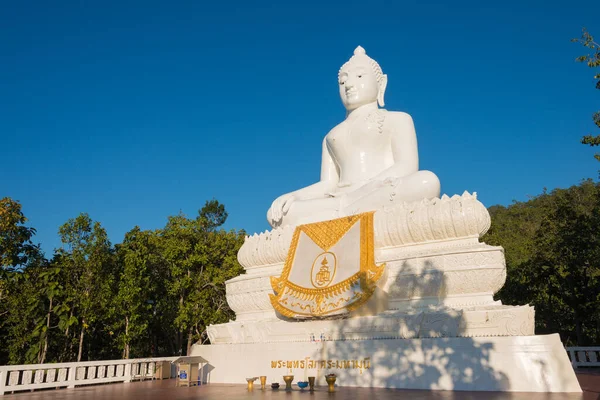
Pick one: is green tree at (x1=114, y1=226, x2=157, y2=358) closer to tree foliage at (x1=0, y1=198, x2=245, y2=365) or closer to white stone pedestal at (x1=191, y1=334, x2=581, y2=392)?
tree foliage at (x1=0, y1=198, x2=245, y2=365)

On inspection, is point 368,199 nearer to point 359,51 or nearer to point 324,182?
point 324,182

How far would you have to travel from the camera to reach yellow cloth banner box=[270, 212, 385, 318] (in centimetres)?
841

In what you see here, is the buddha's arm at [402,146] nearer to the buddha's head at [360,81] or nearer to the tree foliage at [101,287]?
the buddha's head at [360,81]

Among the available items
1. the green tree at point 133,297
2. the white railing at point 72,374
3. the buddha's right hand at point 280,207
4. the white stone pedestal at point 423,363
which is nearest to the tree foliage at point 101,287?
the green tree at point 133,297

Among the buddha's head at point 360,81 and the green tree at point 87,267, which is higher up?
the buddha's head at point 360,81

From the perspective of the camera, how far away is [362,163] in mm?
11648

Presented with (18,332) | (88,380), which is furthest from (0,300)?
(88,380)

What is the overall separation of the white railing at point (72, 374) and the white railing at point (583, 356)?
9.63 meters

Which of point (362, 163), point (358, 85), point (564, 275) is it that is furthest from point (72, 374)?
point (564, 275)

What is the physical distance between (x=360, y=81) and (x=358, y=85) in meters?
0.11

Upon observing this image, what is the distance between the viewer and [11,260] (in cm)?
1475

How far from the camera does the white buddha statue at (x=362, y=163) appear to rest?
9.85 metres

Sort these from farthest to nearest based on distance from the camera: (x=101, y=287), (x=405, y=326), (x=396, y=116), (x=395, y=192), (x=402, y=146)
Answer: (x=101, y=287) < (x=396, y=116) < (x=402, y=146) < (x=395, y=192) < (x=405, y=326)

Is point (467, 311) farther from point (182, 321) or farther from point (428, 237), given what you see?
point (182, 321)
